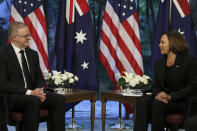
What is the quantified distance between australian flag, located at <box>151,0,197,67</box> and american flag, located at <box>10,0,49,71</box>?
176cm

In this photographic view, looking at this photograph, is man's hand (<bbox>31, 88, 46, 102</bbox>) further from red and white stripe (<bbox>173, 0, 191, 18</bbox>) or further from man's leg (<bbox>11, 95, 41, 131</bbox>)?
red and white stripe (<bbox>173, 0, 191, 18</bbox>)

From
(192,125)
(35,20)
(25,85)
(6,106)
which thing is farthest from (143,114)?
(35,20)

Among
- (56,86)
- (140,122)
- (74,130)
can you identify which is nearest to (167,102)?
(140,122)

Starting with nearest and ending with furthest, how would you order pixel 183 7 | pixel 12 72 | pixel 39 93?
pixel 39 93, pixel 12 72, pixel 183 7

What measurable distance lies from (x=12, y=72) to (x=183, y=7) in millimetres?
3011

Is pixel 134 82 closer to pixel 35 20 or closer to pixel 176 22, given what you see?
pixel 176 22

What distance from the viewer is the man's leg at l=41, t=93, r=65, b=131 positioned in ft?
12.2

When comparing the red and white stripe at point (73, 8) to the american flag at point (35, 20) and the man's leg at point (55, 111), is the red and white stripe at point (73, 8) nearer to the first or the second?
the american flag at point (35, 20)

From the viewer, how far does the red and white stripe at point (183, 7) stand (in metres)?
5.43

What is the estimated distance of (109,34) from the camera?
5.66m

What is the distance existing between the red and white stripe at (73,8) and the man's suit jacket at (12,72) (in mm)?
1658

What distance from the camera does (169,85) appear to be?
12.9 feet

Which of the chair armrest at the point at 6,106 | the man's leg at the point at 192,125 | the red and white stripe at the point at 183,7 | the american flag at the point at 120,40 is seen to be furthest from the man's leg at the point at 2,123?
the red and white stripe at the point at 183,7

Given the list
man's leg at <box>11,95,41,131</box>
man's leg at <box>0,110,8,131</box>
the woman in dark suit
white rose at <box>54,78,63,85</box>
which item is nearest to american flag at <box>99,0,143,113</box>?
white rose at <box>54,78,63,85</box>
